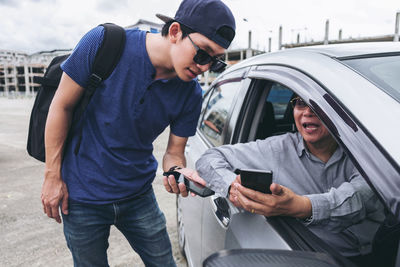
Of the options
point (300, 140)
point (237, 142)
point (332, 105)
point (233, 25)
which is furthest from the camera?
point (237, 142)

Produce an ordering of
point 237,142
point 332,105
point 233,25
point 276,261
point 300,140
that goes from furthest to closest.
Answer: point 237,142 < point 300,140 < point 233,25 < point 332,105 < point 276,261

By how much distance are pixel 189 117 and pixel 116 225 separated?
700mm

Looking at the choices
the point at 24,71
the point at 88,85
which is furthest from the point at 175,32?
the point at 24,71

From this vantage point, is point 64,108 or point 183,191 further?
point 183,191

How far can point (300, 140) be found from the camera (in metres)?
1.65

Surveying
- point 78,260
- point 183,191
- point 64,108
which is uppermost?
point 64,108

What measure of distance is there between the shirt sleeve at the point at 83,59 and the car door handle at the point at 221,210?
2.77 feet

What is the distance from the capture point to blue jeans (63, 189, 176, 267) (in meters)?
1.52

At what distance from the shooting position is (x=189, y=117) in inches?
67.9

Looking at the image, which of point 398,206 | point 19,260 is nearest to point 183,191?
point 398,206

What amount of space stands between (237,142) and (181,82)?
514mm

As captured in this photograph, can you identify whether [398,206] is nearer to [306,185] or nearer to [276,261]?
[276,261]

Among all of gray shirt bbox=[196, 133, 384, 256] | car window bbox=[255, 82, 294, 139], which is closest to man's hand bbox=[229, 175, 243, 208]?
gray shirt bbox=[196, 133, 384, 256]

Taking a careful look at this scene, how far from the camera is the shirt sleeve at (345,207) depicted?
48.2 inches
